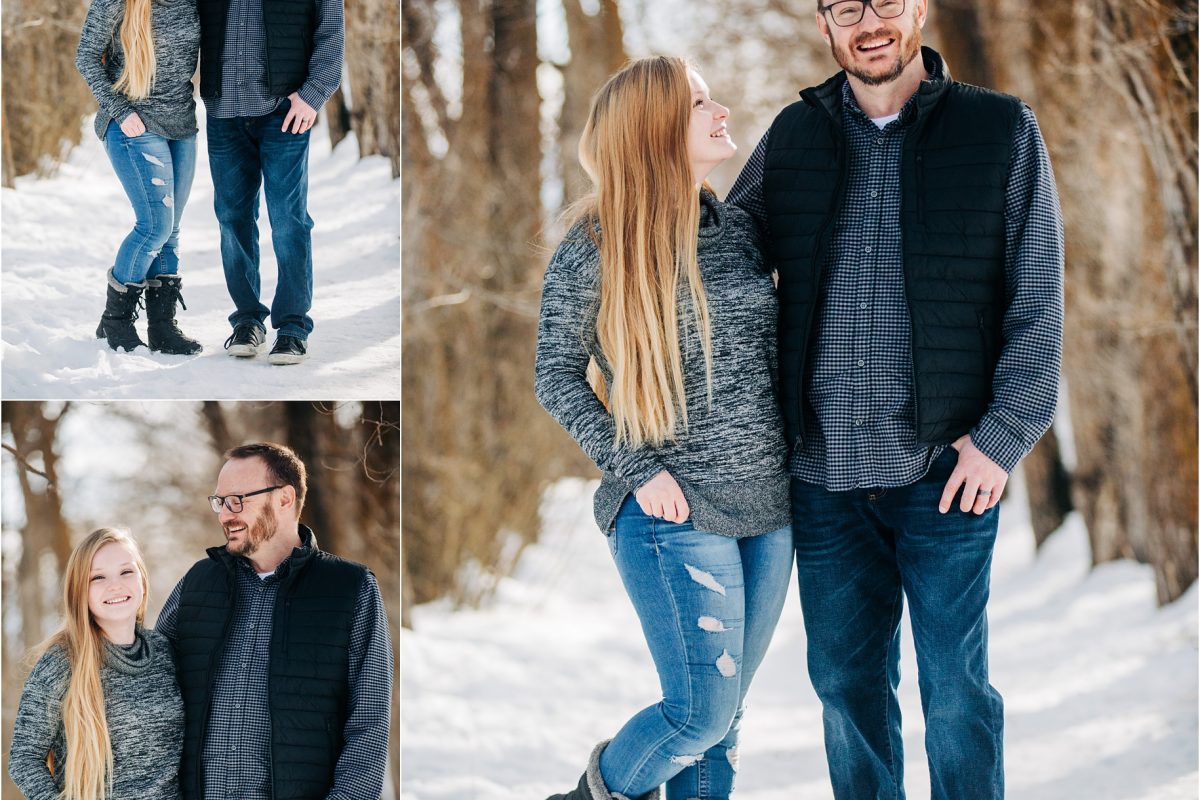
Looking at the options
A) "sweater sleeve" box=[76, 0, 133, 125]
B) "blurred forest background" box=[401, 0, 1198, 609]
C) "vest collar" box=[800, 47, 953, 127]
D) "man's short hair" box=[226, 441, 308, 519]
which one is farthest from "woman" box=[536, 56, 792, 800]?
"blurred forest background" box=[401, 0, 1198, 609]

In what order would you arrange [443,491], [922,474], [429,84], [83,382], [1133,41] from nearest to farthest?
1. [922,474]
2. [83,382]
3. [1133,41]
4. [429,84]
5. [443,491]

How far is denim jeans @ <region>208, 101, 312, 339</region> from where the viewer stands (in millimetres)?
3141

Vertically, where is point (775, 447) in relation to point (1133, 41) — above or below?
below

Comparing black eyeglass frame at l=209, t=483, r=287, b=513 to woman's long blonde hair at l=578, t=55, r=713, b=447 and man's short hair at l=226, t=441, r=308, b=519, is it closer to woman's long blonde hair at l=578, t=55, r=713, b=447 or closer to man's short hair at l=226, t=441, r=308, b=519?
man's short hair at l=226, t=441, r=308, b=519

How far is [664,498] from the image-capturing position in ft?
7.97

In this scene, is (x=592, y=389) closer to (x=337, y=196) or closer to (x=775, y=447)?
(x=775, y=447)

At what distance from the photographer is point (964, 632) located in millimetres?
2500

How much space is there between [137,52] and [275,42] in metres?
0.34

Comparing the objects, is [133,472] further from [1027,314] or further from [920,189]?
[1027,314]

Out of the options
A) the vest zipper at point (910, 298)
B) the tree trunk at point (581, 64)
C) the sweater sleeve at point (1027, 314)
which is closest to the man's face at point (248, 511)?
the vest zipper at point (910, 298)

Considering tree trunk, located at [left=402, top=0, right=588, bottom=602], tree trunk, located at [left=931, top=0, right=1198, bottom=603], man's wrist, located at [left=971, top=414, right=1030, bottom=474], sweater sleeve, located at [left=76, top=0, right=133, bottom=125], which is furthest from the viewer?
tree trunk, located at [left=402, top=0, right=588, bottom=602]

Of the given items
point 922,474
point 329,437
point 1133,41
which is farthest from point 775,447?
point 1133,41

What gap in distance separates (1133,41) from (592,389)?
143 inches

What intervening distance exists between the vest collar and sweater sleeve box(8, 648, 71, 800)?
2.07 m
